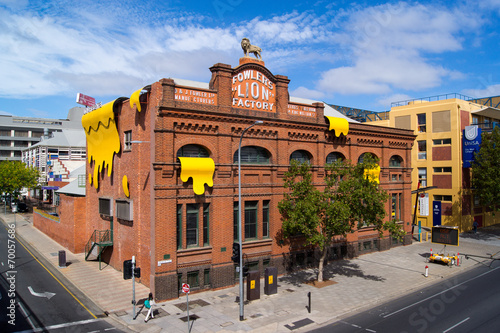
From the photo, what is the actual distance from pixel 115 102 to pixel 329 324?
2054cm

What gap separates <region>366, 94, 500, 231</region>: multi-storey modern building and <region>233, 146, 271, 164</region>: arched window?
1012 inches

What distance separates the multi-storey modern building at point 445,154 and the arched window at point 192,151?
3058 centimetres

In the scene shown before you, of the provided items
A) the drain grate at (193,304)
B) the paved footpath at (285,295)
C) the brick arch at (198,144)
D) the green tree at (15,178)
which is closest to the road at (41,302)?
the paved footpath at (285,295)

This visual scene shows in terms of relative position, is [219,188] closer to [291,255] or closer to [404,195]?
[291,255]

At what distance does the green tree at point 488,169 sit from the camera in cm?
3947

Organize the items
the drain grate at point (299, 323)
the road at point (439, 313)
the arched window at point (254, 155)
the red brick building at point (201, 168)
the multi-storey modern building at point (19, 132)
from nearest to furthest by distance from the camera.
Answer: the road at point (439, 313)
the drain grate at point (299, 323)
the red brick building at point (201, 168)
the arched window at point (254, 155)
the multi-storey modern building at point (19, 132)

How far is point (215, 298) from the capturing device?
830 inches

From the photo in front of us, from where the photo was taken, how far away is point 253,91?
2494 centimetres

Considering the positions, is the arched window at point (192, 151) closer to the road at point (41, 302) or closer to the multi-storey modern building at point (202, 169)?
the multi-storey modern building at point (202, 169)

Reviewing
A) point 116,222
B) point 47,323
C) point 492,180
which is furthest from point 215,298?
point 492,180

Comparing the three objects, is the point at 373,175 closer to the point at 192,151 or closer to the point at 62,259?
the point at 192,151

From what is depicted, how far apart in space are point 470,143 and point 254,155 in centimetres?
3162

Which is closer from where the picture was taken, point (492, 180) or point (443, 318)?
point (443, 318)

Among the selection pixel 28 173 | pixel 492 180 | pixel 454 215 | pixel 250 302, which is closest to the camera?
pixel 250 302
